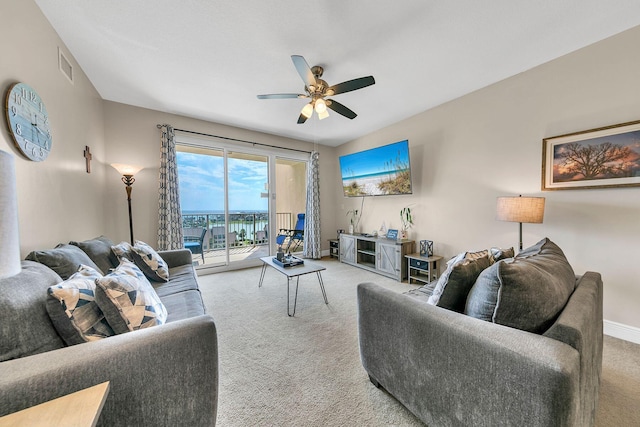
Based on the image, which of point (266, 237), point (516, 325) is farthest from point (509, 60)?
point (266, 237)

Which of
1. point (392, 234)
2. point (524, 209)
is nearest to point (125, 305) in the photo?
point (524, 209)

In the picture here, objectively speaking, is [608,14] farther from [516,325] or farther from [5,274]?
[5,274]

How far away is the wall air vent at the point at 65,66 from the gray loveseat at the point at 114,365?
1942 millimetres

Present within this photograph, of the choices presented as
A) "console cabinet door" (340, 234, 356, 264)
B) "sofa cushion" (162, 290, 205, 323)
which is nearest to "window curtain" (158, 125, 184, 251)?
"sofa cushion" (162, 290, 205, 323)

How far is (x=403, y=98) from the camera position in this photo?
2.99 meters

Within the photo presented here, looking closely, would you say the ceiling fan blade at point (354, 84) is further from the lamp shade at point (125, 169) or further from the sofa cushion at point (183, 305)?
the lamp shade at point (125, 169)

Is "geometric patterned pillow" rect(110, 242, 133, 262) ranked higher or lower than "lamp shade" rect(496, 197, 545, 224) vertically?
lower

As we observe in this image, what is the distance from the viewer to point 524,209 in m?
2.15

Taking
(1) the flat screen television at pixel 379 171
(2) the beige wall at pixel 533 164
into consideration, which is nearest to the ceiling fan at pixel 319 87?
(2) the beige wall at pixel 533 164

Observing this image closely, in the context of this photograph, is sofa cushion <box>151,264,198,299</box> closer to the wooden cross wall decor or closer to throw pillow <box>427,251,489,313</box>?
the wooden cross wall decor

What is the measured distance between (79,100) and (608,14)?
184 inches

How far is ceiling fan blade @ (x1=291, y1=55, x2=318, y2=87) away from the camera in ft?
5.82

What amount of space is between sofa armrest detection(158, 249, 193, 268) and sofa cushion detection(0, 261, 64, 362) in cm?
167

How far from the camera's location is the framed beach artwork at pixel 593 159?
1890 millimetres
